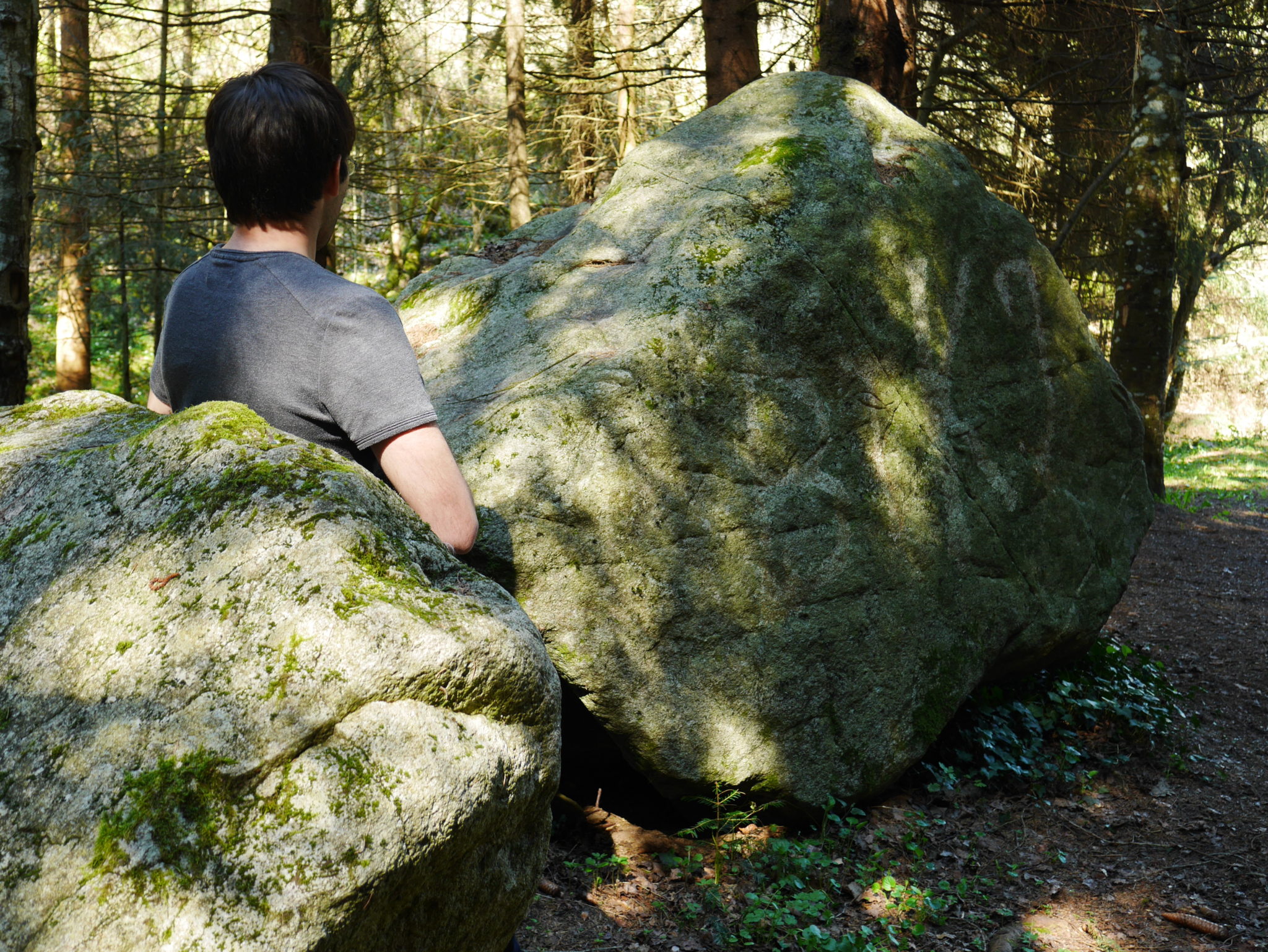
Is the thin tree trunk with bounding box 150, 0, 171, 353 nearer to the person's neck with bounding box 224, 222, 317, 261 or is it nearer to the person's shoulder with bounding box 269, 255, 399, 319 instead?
the person's neck with bounding box 224, 222, 317, 261

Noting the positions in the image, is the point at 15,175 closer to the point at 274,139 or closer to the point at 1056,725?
the point at 274,139

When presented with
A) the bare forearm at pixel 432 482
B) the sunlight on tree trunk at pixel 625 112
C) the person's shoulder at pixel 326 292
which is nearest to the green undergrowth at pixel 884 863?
the bare forearm at pixel 432 482

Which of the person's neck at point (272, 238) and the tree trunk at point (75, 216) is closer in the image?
the person's neck at point (272, 238)

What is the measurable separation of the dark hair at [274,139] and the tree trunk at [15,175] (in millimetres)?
3120

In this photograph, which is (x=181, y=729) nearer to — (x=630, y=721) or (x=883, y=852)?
→ (x=630, y=721)

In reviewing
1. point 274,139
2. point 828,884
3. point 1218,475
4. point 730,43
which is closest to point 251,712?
point 274,139

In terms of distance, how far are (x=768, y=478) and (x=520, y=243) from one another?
2.07m

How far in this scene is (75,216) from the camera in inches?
474

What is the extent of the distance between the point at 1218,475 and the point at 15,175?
17.7m

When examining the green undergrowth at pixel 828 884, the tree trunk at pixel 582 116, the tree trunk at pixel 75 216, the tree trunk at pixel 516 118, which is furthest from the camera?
the tree trunk at pixel 582 116

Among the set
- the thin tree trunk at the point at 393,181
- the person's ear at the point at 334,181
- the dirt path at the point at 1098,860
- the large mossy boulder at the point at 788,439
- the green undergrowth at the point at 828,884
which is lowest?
the dirt path at the point at 1098,860

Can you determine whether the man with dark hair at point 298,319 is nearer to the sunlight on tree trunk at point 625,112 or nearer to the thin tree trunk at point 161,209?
the thin tree trunk at point 161,209

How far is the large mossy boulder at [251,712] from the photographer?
4.67 feet

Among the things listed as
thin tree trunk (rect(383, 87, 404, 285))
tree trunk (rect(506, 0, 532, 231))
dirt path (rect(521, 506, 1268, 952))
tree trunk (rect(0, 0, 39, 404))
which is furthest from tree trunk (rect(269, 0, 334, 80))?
dirt path (rect(521, 506, 1268, 952))
